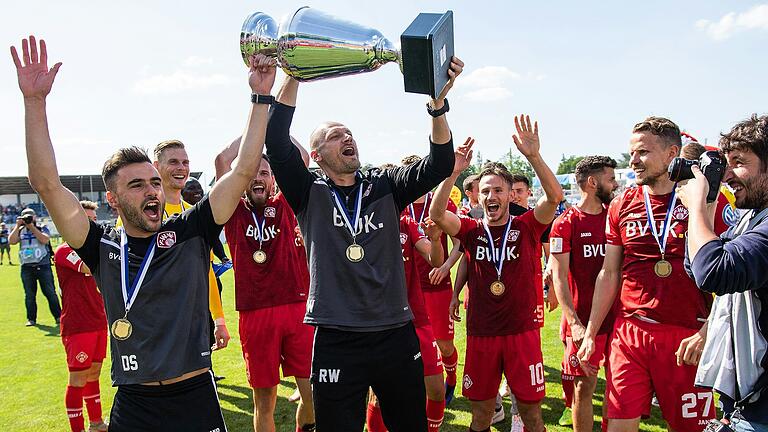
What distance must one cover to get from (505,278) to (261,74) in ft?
9.19

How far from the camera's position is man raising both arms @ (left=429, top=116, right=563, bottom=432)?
15.0ft

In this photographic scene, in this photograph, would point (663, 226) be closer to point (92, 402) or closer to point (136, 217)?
point (136, 217)

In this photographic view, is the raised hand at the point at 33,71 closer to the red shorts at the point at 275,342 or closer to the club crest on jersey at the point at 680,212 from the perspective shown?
the red shorts at the point at 275,342

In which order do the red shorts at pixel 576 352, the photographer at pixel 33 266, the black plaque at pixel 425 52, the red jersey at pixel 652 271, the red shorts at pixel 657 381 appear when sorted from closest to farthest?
1. the black plaque at pixel 425 52
2. the red shorts at pixel 657 381
3. the red jersey at pixel 652 271
4. the red shorts at pixel 576 352
5. the photographer at pixel 33 266

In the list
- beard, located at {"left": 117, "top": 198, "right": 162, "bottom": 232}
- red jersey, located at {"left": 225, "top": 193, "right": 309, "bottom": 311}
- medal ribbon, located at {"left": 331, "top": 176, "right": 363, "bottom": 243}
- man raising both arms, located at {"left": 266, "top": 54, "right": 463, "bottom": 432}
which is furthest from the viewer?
red jersey, located at {"left": 225, "top": 193, "right": 309, "bottom": 311}

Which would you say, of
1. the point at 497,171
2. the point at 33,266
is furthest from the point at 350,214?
the point at 33,266

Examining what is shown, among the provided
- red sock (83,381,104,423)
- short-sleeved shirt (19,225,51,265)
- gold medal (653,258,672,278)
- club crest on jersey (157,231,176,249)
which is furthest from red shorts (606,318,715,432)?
short-sleeved shirt (19,225,51,265)

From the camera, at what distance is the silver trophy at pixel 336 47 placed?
104 inches

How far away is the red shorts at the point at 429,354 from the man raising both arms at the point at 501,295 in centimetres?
32

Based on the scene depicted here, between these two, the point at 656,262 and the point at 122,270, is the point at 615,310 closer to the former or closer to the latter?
the point at 656,262

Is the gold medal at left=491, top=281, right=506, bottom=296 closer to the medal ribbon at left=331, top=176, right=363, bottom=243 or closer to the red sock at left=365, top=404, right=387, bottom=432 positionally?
the red sock at left=365, top=404, right=387, bottom=432

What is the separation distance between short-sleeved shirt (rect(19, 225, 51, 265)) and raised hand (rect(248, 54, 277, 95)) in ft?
38.4

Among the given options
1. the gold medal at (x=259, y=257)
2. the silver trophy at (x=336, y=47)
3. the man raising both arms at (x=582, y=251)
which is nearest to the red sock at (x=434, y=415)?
the man raising both arms at (x=582, y=251)

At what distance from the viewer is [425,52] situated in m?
2.57
